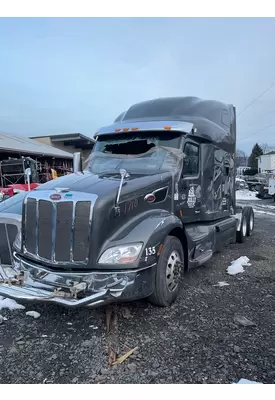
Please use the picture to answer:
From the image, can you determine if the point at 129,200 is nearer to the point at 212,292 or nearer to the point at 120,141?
the point at 120,141

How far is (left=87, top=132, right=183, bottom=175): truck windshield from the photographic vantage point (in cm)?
452

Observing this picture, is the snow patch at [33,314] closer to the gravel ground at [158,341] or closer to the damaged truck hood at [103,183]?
the gravel ground at [158,341]

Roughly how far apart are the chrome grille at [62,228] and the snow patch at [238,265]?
3.15m

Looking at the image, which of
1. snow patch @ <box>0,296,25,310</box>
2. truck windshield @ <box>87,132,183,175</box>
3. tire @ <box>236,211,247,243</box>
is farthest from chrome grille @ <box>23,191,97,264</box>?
tire @ <box>236,211,247,243</box>

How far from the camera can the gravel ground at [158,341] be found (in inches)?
104

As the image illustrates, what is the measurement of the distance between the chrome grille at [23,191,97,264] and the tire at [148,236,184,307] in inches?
38.0

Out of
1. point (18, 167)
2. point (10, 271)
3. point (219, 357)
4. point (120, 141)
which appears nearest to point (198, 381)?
point (219, 357)

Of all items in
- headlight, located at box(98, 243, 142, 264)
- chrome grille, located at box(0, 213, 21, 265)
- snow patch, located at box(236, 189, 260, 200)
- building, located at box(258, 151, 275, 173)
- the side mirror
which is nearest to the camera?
headlight, located at box(98, 243, 142, 264)

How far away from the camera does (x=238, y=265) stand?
18.5 feet

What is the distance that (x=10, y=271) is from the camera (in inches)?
146

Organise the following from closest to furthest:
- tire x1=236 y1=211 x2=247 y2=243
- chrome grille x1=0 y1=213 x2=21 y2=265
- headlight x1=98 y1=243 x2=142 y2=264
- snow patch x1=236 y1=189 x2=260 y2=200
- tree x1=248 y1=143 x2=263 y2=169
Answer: headlight x1=98 y1=243 x2=142 y2=264
chrome grille x1=0 y1=213 x2=21 y2=265
tire x1=236 y1=211 x2=247 y2=243
snow patch x1=236 y1=189 x2=260 y2=200
tree x1=248 y1=143 x2=263 y2=169

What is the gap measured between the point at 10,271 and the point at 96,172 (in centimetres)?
188

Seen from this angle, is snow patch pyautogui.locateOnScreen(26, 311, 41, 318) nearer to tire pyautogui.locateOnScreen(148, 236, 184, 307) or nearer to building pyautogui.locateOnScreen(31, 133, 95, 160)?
tire pyautogui.locateOnScreen(148, 236, 184, 307)

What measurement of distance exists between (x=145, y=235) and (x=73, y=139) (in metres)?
32.1
